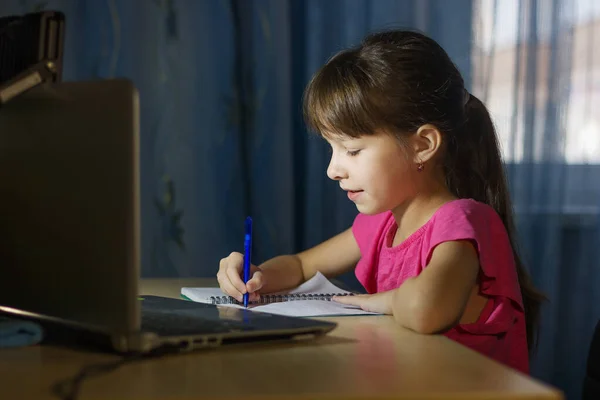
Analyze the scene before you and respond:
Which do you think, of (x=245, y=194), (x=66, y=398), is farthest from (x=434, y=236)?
(x=245, y=194)

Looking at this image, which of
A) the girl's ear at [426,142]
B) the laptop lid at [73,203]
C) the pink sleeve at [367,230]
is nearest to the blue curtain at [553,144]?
the pink sleeve at [367,230]

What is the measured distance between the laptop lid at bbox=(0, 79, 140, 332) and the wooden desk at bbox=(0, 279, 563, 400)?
0.06 metres

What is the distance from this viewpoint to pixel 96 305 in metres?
0.72

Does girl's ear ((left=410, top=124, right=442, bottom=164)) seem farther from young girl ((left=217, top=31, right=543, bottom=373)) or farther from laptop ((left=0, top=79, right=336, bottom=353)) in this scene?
laptop ((left=0, top=79, right=336, bottom=353))

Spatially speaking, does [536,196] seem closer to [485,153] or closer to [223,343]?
[485,153]

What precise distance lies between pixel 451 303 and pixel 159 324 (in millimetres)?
372

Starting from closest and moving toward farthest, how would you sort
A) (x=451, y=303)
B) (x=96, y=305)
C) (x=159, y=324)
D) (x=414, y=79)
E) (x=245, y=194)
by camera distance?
1. (x=96, y=305)
2. (x=159, y=324)
3. (x=451, y=303)
4. (x=414, y=79)
5. (x=245, y=194)

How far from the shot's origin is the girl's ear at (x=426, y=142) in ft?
4.47

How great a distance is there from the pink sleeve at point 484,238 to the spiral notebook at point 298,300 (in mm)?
161

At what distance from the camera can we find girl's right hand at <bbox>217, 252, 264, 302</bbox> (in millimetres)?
1240

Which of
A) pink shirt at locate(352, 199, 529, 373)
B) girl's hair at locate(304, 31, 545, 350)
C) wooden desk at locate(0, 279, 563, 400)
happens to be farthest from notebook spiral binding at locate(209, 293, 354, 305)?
wooden desk at locate(0, 279, 563, 400)

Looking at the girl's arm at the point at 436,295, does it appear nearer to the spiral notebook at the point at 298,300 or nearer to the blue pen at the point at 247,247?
the spiral notebook at the point at 298,300

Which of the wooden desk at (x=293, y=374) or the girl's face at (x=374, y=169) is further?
Result: the girl's face at (x=374, y=169)

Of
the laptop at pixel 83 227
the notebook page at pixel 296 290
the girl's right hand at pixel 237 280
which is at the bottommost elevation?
the notebook page at pixel 296 290
